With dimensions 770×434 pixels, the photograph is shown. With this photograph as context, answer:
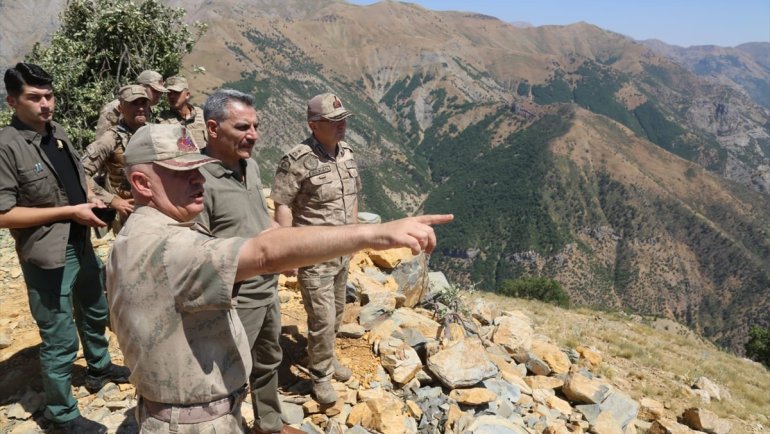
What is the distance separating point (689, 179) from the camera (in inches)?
6230

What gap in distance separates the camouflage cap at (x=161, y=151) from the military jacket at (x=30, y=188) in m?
2.19

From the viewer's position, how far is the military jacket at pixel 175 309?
1.64 m

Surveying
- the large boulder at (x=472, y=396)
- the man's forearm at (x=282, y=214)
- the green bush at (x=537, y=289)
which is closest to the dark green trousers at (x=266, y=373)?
the man's forearm at (x=282, y=214)

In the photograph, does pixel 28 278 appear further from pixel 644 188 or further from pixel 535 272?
pixel 644 188

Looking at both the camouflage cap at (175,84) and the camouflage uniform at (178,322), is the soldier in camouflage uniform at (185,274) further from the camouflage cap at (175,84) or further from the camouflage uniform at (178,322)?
the camouflage cap at (175,84)

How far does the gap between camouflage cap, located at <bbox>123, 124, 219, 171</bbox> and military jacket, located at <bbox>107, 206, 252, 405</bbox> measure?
21 centimetres

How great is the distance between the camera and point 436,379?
5.12 meters

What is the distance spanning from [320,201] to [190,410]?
8.63 feet

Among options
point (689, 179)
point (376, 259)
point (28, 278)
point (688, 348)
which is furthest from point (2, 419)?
point (689, 179)

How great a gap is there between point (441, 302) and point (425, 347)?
2440 millimetres

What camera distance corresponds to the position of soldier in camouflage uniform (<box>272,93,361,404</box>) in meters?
Result: 4.21

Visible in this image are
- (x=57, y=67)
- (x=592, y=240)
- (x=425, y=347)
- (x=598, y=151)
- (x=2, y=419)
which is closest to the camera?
(x=2, y=419)

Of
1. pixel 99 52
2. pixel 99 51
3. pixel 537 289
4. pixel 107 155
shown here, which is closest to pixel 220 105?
pixel 107 155

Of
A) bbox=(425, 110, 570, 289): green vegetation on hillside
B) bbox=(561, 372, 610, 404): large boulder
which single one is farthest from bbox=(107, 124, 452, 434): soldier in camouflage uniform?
bbox=(425, 110, 570, 289): green vegetation on hillside
